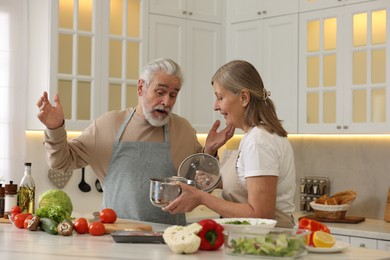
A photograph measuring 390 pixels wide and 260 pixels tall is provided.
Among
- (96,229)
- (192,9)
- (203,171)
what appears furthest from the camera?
(192,9)

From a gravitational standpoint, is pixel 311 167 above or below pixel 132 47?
below

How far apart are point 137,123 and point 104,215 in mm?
779

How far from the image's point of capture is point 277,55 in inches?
211

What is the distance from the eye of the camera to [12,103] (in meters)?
A: 5.09

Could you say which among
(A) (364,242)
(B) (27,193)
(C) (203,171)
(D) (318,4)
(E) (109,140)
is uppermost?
(D) (318,4)

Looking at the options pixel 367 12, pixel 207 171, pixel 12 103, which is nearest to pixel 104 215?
pixel 207 171

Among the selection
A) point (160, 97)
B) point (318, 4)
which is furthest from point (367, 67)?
point (160, 97)

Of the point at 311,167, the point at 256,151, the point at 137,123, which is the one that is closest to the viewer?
the point at 256,151

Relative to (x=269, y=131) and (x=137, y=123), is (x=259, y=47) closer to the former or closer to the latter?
(x=137, y=123)

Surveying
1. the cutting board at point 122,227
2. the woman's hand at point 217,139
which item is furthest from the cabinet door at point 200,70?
the cutting board at point 122,227

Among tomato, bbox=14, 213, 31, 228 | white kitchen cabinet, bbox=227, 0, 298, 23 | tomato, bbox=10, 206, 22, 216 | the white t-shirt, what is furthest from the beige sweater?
white kitchen cabinet, bbox=227, 0, 298, 23

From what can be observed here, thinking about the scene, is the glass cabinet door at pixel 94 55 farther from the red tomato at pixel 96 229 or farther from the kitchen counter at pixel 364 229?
the red tomato at pixel 96 229

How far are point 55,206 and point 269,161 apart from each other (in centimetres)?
92

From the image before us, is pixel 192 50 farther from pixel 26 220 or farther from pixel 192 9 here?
pixel 26 220
